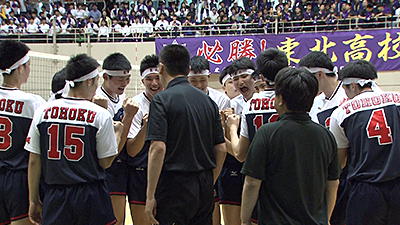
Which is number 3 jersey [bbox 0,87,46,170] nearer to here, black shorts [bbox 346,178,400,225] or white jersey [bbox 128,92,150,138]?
white jersey [bbox 128,92,150,138]

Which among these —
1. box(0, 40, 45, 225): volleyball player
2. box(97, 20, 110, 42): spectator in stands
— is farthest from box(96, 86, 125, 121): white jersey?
box(97, 20, 110, 42): spectator in stands

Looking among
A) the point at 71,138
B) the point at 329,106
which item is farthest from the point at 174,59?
the point at 329,106

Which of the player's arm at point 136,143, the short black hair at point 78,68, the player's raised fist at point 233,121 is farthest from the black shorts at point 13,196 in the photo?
the player's raised fist at point 233,121

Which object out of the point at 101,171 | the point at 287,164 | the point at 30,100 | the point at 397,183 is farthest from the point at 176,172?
the point at 397,183

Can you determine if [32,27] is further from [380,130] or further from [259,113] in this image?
[380,130]

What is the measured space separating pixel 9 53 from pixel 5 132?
798 mm

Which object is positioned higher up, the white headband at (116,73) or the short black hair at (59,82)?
the white headband at (116,73)

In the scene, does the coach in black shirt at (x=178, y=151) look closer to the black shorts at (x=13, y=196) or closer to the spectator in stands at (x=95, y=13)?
the black shorts at (x=13, y=196)

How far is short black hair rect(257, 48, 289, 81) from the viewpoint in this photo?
3.41 m

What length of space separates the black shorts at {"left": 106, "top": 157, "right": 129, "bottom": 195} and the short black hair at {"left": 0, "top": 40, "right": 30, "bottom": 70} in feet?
5.05

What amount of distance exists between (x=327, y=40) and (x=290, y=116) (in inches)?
559

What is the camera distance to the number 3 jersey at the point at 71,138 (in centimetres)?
311

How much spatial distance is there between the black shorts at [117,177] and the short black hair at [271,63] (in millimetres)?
2041

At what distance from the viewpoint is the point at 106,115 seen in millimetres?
3209
